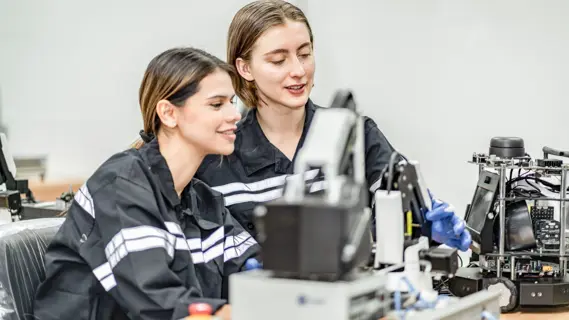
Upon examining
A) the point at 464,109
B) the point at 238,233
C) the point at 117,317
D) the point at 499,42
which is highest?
the point at 499,42

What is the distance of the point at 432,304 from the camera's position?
3.77ft

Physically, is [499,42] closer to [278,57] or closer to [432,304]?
[278,57]

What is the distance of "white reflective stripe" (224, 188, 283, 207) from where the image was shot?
1747 mm

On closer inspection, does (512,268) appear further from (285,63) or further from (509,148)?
(285,63)

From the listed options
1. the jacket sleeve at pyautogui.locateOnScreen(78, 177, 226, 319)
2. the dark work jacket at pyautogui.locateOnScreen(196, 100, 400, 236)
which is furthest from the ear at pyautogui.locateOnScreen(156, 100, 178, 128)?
the dark work jacket at pyautogui.locateOnScreen(196, 100, 400, 236)

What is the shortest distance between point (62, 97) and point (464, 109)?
2.57m

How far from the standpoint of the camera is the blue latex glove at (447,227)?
1.40 metres

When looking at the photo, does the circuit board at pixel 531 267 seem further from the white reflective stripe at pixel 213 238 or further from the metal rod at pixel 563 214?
the white reflective stripe at pixel 213 238

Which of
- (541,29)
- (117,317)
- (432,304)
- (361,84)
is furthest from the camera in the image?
(361,84)

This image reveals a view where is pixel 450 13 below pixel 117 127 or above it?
above

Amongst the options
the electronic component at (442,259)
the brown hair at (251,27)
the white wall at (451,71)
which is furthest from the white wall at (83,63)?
the electronic component at (442,259)

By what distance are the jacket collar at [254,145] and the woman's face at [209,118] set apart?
0.26 metres

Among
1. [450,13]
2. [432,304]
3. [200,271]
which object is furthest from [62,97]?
[432,304]

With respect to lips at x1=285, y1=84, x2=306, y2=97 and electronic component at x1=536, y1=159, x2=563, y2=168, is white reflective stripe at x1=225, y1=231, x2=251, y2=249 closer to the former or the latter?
lips at x1=285, y1=84, x2=306, y2=97
